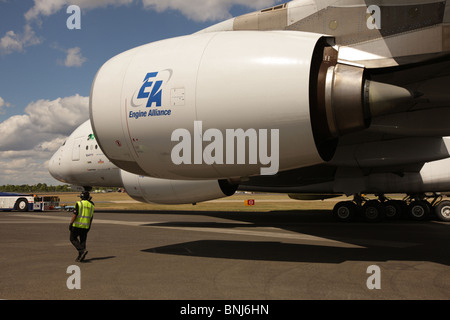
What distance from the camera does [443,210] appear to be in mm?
17828

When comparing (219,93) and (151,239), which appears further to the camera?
(151,239)

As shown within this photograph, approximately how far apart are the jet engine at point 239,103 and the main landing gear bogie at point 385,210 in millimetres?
10883

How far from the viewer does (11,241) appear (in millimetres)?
11594

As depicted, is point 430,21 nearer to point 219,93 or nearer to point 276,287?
point 219,93

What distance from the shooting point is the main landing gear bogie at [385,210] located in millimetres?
17281

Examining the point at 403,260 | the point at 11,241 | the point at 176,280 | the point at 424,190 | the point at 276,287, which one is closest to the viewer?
the point at 276,287

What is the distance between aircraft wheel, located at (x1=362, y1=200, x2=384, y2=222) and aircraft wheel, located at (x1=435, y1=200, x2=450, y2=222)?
9.97 ft

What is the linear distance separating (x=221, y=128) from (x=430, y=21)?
4.59m

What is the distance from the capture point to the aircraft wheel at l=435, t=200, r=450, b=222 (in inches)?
693

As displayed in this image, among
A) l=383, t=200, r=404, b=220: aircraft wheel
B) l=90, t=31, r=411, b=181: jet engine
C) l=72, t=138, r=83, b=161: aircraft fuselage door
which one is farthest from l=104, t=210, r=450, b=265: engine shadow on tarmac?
l=72, t=138, r=83, b=161: aircraft fuselage door

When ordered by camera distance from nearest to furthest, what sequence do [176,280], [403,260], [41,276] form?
1. [176,280]
2. [41,276]
3. [403,260]

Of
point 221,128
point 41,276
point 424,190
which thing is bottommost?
point 41,276

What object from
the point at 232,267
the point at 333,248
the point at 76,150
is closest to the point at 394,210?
the point at 333,248

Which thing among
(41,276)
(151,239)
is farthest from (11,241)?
(41,276)
